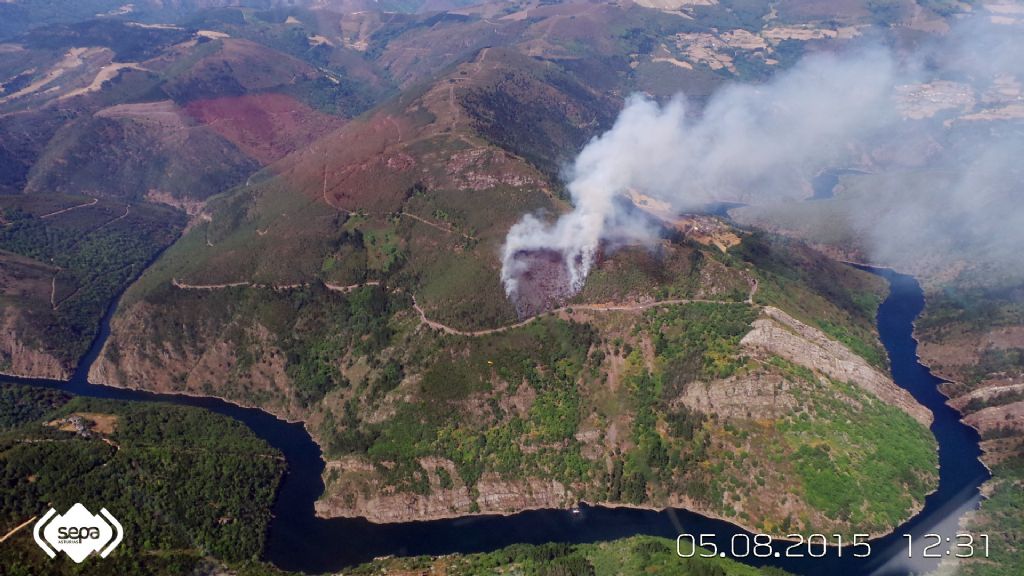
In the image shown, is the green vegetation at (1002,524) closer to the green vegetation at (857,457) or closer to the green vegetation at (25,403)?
the green vegetation at (857,457)

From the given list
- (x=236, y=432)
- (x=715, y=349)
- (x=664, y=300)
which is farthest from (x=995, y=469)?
(x=236, y=432)

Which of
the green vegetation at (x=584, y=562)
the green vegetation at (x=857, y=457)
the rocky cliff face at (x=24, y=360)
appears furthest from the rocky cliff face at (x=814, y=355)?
the rocky cliff face at (x=24, y=360)

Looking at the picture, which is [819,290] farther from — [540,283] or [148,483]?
[148,483]

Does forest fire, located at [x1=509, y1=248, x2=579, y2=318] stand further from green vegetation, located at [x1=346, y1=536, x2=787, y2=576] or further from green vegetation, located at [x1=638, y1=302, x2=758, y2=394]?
green vegetation, located at [x1=346, y1=536, x2=787, y2=576]

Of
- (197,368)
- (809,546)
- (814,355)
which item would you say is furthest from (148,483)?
(814,355)

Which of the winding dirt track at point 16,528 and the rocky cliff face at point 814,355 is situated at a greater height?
the rocky cliff face at point 814,355

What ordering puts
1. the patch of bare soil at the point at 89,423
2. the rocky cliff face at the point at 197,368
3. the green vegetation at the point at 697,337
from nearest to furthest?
the patch of bare soil at the point at 89,423
the green vegetation at the point at 697,337
the rocky cliff face at the point at 197,368
